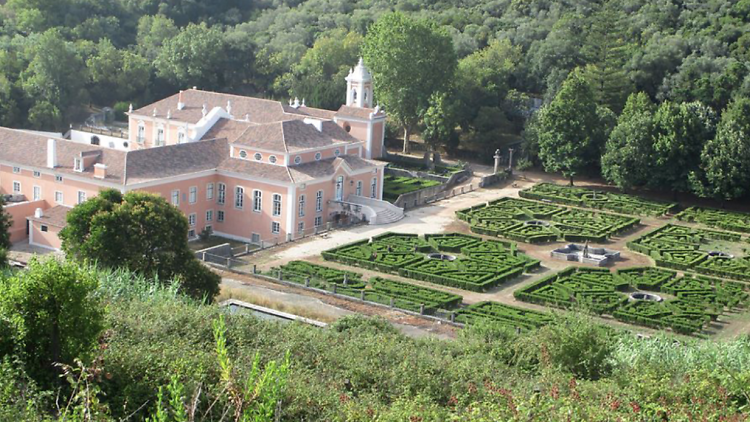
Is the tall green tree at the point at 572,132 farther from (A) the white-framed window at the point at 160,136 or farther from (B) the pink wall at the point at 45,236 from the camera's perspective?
(B) the pink wall at the point at 45,236

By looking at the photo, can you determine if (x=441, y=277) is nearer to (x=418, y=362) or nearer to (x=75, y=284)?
(x=418, y=362)

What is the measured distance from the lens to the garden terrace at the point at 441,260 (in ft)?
147

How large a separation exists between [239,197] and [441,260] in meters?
11.1

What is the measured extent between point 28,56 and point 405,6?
1437 inches

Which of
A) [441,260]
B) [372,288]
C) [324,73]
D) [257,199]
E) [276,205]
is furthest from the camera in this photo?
[324,73]

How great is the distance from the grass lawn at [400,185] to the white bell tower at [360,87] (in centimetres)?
667

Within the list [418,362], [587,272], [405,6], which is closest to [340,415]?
[418,362]

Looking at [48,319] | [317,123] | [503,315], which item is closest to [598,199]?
[317,123]

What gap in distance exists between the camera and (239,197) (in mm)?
52469

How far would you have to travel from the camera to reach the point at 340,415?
62.3 ft

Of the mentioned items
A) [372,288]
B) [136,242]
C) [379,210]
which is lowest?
[372,288]

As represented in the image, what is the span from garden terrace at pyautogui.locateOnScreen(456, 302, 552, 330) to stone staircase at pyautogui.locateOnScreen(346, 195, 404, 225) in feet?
45.7

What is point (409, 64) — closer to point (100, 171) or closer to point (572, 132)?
point (572, 132)

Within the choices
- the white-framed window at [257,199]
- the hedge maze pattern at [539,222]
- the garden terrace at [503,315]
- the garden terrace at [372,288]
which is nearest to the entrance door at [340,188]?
the white-framed window at [257,199]
